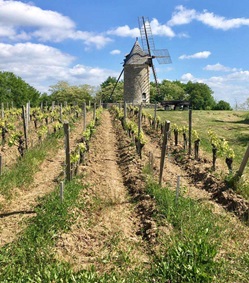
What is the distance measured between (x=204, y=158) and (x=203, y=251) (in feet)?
25.1

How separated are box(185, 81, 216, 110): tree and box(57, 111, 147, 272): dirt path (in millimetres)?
73889

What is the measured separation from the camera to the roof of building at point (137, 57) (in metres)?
42.9

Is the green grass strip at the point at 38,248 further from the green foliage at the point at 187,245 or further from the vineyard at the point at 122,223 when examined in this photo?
the green foliage at the point at 187,245

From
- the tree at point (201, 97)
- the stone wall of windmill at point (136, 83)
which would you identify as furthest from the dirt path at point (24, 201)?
the tree at point (201, 97)

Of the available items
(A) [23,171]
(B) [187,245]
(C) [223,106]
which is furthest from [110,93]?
(B) [187,245]

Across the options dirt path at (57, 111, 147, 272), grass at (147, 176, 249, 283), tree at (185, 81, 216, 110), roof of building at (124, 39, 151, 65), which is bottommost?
dirt path at (57, 111, 147, 272)

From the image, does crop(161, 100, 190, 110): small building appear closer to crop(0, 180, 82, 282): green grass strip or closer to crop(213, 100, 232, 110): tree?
crop(0, 180, 82, 282): green grass strip

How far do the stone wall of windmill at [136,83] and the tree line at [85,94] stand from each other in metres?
18.1

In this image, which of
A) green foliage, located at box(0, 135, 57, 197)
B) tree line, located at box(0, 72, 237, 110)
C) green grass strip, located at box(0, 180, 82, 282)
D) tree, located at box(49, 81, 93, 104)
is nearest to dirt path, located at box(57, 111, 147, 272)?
green grass strip, located at box(0, 180, 82, 282)

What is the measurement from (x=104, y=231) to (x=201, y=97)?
78.9 meters

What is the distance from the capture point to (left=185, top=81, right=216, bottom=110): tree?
80.6 meters

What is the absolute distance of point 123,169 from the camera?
35.5 feet

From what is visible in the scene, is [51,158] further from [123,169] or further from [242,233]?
[242,233]

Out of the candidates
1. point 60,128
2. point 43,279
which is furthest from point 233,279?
point 60,128
